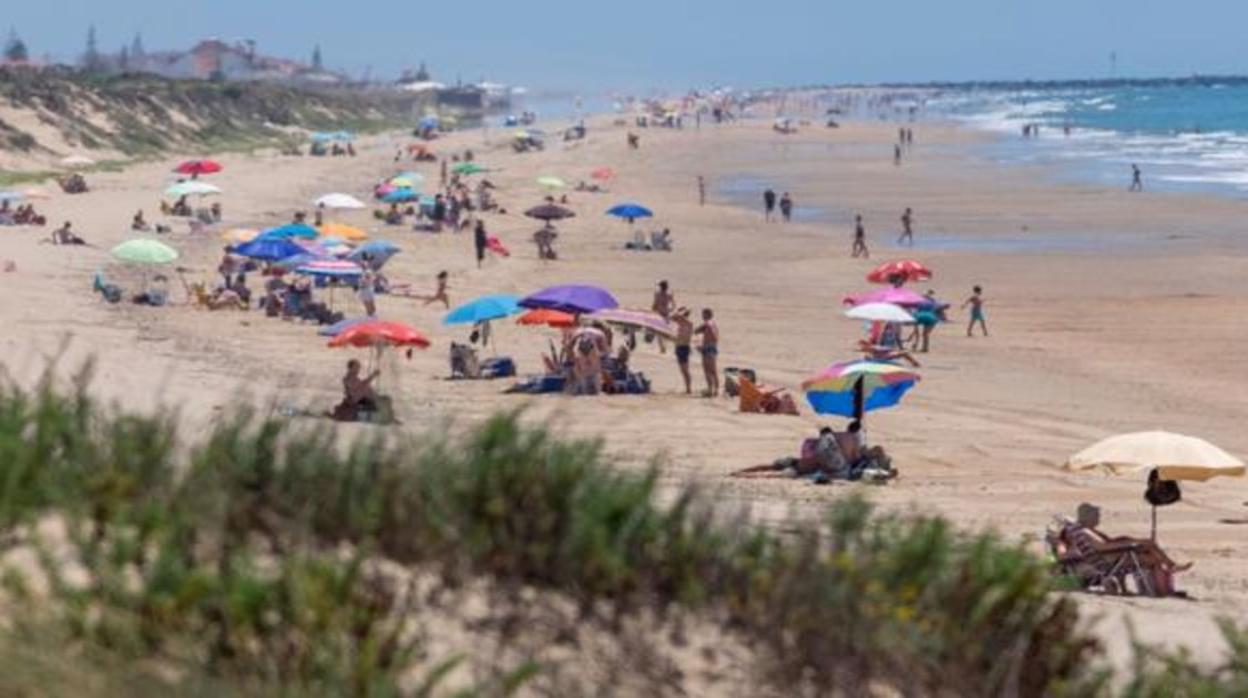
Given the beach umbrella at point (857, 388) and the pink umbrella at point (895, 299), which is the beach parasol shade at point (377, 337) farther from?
the pink umbrella at point (895, 299)

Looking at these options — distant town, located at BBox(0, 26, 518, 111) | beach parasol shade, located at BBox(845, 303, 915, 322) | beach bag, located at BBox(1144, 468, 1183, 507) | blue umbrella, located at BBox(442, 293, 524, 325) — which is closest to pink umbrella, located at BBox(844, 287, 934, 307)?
beach parasol shade, located at BBox(845, 303, 915, 322)

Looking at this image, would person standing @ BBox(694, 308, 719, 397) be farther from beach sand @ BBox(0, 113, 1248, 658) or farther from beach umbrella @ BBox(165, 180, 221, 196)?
beach umbrella @ BBox(165, 180, 221, 196)

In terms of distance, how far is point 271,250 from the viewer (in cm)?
2594

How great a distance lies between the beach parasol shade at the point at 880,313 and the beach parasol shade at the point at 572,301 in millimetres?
2849

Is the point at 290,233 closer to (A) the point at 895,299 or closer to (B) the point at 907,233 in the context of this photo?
(A) the point at 895,299

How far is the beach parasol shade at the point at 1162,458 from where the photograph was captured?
12078 millimetres

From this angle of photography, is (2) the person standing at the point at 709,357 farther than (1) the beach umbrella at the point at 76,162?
No

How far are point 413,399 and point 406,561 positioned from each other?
1179 centimetres

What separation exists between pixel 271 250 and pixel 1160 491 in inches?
623

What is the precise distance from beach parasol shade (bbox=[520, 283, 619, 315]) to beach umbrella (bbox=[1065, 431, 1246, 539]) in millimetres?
7885

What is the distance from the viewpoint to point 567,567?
6375mm

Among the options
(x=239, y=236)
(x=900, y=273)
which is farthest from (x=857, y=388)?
(x=239, y=236)

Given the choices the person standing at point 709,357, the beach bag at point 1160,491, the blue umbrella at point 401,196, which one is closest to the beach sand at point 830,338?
the person standing at point 709,357

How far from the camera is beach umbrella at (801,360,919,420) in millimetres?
15820
